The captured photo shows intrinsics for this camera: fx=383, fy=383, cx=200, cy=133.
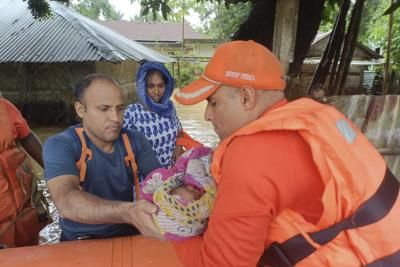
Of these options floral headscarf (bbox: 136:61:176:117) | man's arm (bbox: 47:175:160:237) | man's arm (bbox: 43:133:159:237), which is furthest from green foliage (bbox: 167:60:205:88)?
man's arm (bbox: 47:175:160:237)

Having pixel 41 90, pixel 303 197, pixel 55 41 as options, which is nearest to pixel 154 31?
pixel 41 90

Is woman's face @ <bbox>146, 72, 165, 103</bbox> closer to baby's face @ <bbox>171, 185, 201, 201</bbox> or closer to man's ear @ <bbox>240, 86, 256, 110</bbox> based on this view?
baby's face @ <bbox>171, 185, 201, 201</bbox>

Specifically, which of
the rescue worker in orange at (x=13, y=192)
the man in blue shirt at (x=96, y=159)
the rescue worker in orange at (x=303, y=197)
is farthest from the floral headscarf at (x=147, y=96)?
the rescue worker in orange at (x=303, y=197)

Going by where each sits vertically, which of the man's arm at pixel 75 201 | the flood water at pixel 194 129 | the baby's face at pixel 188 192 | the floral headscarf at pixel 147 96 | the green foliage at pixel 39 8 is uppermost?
the green foliage at pixel 39 8

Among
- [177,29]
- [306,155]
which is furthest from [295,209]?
[177,29]

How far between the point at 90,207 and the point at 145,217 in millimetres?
348

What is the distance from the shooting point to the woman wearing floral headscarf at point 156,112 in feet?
9.97

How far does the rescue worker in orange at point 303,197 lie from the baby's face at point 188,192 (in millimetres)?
207

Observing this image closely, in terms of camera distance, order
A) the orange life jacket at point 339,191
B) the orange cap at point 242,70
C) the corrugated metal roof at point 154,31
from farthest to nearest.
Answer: the corrugated metal roof at point 154,31 < the orange cap at point 242,70 < the orange life jacket at point 339,191

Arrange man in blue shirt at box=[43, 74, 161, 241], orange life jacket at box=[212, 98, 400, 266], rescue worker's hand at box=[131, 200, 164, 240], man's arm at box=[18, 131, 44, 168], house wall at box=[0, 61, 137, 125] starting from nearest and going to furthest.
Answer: orange life jacket at box=[212, 98, 400, 266]
rescue worker's hand at box=[131, 200, 164, 240]
man in blue shirt at box=[43, 74, 161, 241]
man's arm at box=[18, 131, 44, 168]
house wall at box=[0, 61, 137, 125]

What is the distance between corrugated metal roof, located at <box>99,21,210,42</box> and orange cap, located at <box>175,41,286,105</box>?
30993mm

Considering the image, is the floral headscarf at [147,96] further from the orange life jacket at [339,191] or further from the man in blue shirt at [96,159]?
the orange life jacket at [339,191]

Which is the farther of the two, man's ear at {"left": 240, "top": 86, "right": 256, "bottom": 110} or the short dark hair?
the short dark hair

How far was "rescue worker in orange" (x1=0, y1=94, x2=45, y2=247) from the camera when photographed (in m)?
2.07
